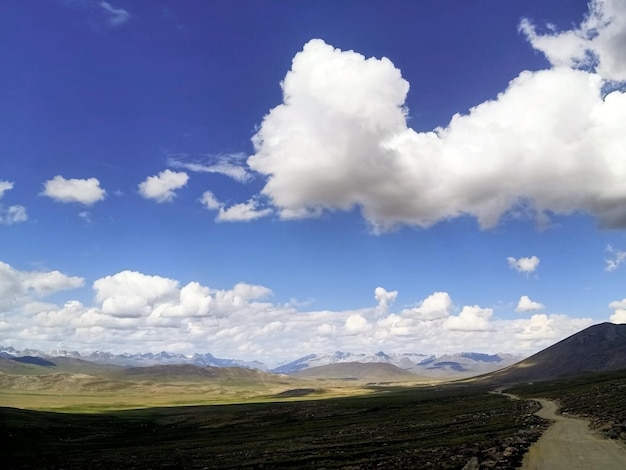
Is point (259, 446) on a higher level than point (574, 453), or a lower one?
lower

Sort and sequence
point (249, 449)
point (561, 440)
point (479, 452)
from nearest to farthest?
1. point (479, 452)
2. point (561, 440)
3. point (249, 449)

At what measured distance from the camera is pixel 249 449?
73938mm

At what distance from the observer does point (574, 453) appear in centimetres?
4225

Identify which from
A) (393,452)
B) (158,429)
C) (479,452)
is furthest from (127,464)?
(158,429)

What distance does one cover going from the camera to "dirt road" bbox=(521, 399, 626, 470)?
37.5 m

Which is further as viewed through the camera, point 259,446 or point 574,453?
point 259,446

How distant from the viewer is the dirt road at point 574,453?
123 ft

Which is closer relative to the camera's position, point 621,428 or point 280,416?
point 621,428

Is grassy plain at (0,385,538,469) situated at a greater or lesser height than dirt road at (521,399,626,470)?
lesser

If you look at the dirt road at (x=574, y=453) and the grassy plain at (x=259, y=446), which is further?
the grassy plain at (x=259, y=446)

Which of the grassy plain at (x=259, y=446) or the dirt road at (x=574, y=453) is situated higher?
the dirt road at (x=574, y=453)

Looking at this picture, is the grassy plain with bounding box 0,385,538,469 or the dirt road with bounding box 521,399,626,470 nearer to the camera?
the dirt road with bounding box 521,399,626,470

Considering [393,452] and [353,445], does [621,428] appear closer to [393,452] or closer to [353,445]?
[393,452]

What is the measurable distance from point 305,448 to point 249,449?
34.7ft
